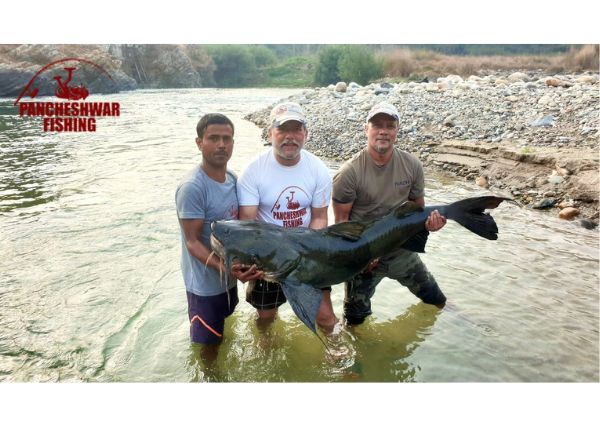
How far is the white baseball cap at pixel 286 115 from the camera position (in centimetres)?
312

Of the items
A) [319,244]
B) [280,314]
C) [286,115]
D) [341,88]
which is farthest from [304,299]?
[341,88]

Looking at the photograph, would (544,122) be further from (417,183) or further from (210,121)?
(210,121)

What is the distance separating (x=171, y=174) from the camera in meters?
11.5

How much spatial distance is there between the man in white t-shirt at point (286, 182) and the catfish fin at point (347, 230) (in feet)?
0.82

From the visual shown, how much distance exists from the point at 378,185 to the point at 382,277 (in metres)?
0.94

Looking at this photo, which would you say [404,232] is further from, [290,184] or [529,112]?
[529,112]

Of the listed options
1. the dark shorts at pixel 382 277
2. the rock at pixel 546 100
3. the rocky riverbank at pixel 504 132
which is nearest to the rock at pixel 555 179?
the rocky riverbank at pixel 504 132

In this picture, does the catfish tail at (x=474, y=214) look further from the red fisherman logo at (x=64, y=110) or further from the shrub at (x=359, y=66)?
the shrub at (x=359, y=66)

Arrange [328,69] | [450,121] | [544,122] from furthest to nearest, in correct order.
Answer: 1. [328,69]
2. [450,121]
3. [544,122]

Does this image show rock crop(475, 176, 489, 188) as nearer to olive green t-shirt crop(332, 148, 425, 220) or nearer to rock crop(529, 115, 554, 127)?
rock crop(529, 115, 554, 127)

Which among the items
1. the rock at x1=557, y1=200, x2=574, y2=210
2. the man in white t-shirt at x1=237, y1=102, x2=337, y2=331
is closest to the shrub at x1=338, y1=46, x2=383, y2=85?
the rock at x1=557, y1=200, x2=574, y2=210

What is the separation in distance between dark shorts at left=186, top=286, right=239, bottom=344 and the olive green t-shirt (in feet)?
4.44

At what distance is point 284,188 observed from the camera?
3221 mm
